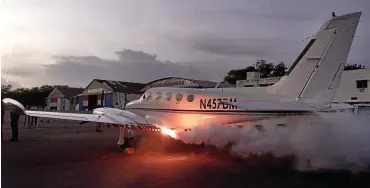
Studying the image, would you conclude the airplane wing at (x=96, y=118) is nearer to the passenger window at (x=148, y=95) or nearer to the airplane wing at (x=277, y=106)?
the passenger window at (x=148, y=95)

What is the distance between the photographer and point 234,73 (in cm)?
6353

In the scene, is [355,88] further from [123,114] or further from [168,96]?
[123,114]

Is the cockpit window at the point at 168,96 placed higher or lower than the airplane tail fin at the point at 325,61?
lower

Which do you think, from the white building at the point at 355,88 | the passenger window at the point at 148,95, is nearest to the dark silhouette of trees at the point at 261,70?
the white building at the point at 355,88

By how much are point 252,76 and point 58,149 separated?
33.7m

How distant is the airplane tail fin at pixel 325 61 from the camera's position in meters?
10.6

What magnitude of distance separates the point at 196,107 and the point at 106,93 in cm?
1951

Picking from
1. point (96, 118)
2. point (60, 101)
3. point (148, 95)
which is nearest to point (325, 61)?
point (148, 95)

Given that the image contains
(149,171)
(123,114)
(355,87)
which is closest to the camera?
(149,171)

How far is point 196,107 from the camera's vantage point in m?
12.9

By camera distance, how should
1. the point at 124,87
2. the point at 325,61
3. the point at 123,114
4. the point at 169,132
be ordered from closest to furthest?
the point at 325,61, the point at 169,132, the point at 123,114, the point at 124,87

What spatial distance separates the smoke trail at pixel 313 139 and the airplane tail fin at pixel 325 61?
4.84 feet

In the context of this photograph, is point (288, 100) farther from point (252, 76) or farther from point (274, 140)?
point (252, 76)

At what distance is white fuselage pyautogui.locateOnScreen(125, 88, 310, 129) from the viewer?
11.6 metres
